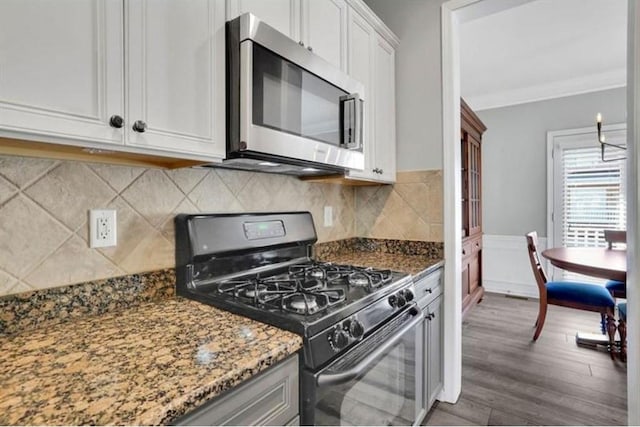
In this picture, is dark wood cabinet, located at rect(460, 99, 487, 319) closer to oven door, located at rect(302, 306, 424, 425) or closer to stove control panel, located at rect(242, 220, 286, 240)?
oven door, located at rect(302, 306, 424, 425)

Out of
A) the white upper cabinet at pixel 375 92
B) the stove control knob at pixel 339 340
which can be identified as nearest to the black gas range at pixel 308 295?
the stove control knob at pixel 339 340

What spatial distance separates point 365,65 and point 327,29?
362 millimetres

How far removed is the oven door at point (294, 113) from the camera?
107 cm

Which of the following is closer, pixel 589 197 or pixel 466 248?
pixel 466 248

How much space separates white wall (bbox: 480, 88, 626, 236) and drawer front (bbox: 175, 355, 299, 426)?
431 cm

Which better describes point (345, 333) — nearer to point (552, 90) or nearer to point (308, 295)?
point (308, 295)

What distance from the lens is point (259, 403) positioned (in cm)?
76

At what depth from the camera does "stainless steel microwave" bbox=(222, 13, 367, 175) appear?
1.07m

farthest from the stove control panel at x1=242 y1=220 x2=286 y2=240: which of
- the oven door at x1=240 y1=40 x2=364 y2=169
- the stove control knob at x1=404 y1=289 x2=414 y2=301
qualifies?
the stove control knob at x1=404 y1=289 x2=414 y2=301

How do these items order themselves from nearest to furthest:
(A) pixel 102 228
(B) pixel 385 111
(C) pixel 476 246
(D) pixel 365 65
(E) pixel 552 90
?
(A) pixel 102 228, (D) pixel 365 65, (B) pixel 385 111, (C) pixel 476 246, (E) pixel 552 90

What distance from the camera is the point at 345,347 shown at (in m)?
1.01

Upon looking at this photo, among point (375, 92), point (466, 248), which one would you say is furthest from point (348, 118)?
point (466, 248)

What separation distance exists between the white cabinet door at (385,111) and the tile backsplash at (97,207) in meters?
0.59

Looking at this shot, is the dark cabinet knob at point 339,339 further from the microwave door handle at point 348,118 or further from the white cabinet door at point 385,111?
the white cabinet door at point 385,111
